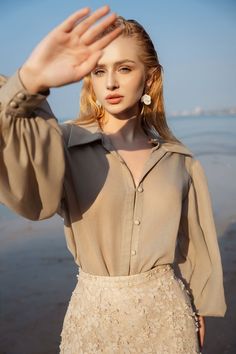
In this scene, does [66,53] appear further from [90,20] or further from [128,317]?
[128,317]

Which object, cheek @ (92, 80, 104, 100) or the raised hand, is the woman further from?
the raised hand

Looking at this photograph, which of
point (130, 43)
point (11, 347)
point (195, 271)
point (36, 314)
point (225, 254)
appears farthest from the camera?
point (225, 254)

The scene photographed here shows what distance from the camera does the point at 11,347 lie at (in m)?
3.88

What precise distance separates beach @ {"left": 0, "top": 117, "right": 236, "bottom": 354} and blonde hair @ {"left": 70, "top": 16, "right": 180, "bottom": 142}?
2281 millimetres

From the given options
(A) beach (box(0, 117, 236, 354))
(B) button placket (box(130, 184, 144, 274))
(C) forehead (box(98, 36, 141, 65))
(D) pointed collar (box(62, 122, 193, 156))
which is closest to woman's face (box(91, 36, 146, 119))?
(C) forehead (box(98, 36, 141, 65))

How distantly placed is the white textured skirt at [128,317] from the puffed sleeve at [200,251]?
28cm

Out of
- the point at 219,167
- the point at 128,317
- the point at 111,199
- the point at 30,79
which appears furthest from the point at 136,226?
the point at 219,167

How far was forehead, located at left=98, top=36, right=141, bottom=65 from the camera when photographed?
1.99 m

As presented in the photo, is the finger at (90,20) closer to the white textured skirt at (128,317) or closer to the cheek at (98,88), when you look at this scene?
the cheek at (98,88)

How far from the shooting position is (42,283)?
16.6 feet

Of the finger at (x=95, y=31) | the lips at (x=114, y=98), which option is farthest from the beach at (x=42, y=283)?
the finger at (x=95, y=31)

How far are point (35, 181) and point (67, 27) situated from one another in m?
0.51

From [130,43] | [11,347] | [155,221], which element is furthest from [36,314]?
[130,43]

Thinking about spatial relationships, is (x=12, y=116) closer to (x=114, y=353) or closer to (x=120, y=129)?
(x=120, y=129)
